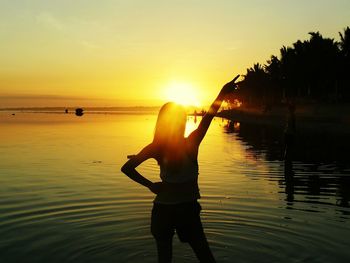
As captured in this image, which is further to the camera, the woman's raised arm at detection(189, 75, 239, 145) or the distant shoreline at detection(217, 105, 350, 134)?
the distant shoreline at detection(217, 105, 350, 134)

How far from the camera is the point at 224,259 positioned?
6.80 meters

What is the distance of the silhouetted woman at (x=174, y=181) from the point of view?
4.47 meters

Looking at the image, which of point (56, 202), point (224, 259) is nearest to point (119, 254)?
point (224, 259)

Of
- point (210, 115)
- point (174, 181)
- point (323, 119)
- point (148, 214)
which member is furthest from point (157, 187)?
point (323, 119)

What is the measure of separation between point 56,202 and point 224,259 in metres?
5.29

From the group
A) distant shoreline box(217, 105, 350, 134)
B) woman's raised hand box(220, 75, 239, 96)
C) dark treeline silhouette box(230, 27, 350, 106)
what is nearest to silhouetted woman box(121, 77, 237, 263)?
woman's raised hand box(220, 75, 239, 96)

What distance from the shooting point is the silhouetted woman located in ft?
14.7

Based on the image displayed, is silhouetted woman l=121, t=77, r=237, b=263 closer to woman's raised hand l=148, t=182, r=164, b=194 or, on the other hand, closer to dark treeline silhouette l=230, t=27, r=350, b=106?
woman's raised hand l=148, t=182, r=164, b=194

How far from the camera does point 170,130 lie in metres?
4.46

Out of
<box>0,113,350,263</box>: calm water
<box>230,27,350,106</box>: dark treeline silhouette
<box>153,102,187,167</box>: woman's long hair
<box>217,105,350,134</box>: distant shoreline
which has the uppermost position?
<box>230,27,350,106</box>: dark treeline silhouette

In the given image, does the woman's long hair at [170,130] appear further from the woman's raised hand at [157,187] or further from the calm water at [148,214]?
the calm water at [148,214]

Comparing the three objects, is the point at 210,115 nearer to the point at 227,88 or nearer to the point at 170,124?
the point at 227,88

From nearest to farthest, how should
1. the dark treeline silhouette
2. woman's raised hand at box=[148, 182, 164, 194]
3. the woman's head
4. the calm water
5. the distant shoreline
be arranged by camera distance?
the woman's head
woman's raised hand at box=[148, 182, 164, 194]
the calm water
the distant shoreline
the dark treeline silhouette

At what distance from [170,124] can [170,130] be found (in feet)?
0.19
